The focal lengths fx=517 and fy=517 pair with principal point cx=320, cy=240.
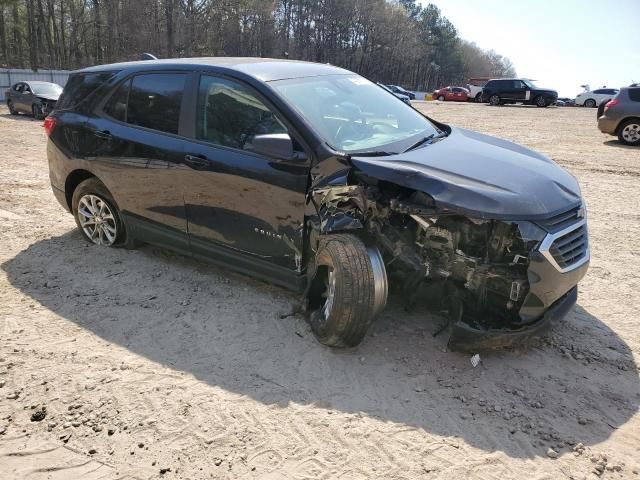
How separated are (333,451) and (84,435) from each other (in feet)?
4.28

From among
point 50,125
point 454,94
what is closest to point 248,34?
point 454,94

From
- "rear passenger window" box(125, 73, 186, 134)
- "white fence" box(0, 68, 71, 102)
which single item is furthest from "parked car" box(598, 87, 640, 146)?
"white fence" box(0, 68, 71, 102)

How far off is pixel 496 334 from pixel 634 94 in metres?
12.6

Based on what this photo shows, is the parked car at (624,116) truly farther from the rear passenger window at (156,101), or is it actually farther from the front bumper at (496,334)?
the rear passenger window at (156,101)

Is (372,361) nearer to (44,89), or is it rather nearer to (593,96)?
(44,89)

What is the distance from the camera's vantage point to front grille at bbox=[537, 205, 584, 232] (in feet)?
10.1

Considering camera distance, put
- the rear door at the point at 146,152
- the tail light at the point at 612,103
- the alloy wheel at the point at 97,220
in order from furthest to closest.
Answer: the tail light at the point at 612,103, the alloy wheel at the point at 97,220, the rear door at the point at 146,152

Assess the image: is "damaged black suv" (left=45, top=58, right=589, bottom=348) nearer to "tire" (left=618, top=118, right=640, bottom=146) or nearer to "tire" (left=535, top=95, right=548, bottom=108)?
"tire" (left=618, top=118, right=640, bottom=146)

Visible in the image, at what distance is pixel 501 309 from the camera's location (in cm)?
324

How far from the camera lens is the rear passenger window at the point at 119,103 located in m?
4.59

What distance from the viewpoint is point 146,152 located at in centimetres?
431

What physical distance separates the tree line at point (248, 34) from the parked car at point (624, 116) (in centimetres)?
2019


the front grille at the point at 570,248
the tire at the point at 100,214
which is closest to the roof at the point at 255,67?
the tire at the point at 100,214

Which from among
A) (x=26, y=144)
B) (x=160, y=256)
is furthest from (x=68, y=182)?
(x=26, y=144)
